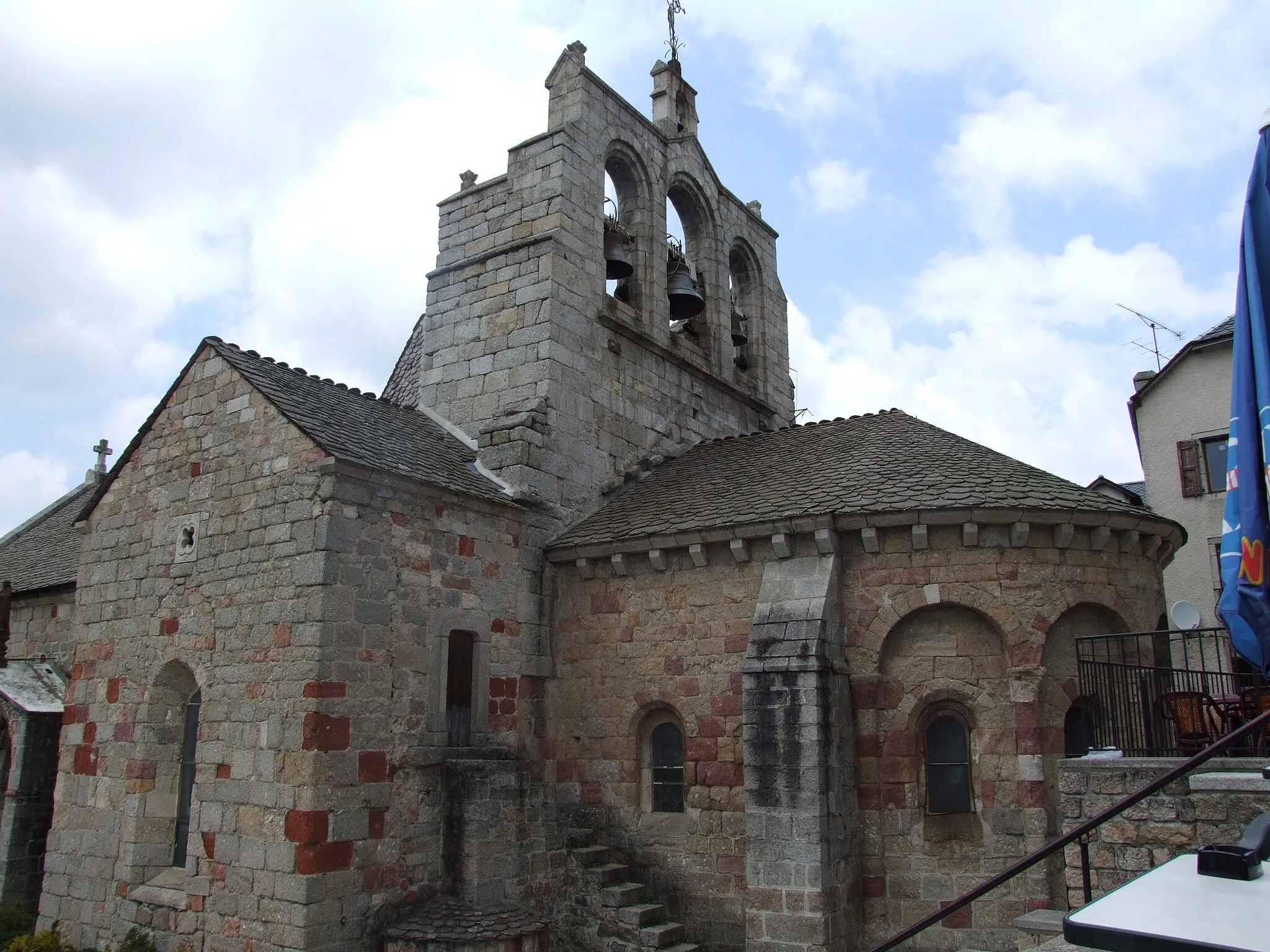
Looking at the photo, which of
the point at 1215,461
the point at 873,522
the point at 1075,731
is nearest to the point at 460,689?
the point at 873,522

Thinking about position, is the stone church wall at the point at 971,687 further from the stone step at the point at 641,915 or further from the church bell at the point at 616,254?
the church bell at the point at 616,254

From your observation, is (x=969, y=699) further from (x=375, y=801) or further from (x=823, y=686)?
(x=375, y=801)

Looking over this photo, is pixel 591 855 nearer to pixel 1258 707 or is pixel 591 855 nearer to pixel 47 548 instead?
pixel 1258 707

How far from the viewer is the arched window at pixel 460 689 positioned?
34.5 ft

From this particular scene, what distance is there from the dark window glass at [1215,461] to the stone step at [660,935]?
510 inches

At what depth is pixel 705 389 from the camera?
51.3ft

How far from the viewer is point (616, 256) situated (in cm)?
1427

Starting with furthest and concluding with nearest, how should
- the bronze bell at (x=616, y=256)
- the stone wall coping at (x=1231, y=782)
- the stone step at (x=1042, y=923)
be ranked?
the bronze bell at (x=616, y=256) < the stone step at (x=1042, y=923) < the stone wall coping at (x=1231, y=782)

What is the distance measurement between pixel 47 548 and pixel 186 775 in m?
8.96

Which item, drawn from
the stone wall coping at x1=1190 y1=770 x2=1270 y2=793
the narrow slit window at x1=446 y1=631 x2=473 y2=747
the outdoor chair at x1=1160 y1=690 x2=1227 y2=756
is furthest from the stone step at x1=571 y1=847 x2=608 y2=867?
the stone wall coping at x1=1190 y1=770 x2=1270 y2=793

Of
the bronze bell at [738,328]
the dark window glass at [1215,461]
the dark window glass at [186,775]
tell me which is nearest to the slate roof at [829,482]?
the bronze bell at [738,328]

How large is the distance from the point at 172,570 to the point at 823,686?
725 centimetres

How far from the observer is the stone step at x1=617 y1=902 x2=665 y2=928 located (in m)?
10.1

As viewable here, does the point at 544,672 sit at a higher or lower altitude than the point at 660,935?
higher
